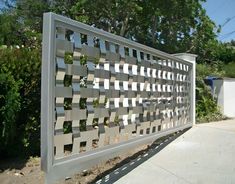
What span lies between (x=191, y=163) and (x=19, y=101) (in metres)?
2.85

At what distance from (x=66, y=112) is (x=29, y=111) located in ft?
8.35

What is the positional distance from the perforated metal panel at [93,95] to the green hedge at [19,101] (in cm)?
112

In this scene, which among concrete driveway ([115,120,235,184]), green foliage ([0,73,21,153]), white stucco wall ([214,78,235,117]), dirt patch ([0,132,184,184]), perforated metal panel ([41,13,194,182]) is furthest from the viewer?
white stucco wall ([214,78,235,117])

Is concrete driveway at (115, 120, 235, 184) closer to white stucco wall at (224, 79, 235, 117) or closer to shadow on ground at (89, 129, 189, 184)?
shadow on ground at (89, 129, 189, 184)

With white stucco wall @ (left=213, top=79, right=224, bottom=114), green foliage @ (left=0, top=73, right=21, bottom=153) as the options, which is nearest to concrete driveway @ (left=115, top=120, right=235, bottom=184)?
green foliage @ (left=0, top=73, right=21, bottom=153)

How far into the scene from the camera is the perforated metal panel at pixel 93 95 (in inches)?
177

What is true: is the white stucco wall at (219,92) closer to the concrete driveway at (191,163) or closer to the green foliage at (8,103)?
the concrete driveway at (191,163)

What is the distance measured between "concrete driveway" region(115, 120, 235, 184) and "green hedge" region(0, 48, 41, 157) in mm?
1967

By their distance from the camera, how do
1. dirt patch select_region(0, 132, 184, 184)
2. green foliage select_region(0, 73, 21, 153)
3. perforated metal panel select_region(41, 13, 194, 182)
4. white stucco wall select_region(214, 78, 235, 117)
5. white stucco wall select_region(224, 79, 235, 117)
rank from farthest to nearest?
white stucco wall select_region(224, 79, 235, 117)
white stucco wall select_region(214, 78, 235, 117)
green foliage select_region(0, 73, 21, 153)
dirt patch select_region(0, 132, 184, 184)
perforated metal panel select_region(41, 13, 194, 182)

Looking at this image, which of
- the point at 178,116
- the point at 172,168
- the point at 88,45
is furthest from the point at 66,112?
the point at 178,116

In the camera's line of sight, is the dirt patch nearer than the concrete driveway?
No

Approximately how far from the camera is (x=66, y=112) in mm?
4895

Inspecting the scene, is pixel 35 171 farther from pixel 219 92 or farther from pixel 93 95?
pixel 219 92

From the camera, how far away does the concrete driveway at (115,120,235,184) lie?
588 cm
